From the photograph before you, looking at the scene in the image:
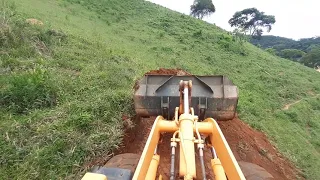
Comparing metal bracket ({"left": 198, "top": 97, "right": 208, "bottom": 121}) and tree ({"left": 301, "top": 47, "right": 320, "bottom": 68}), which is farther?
tree ({"left": 301, "top": 47, "right": 320, "bottom": 68})

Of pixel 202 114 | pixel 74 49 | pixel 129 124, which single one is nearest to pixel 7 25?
pixel 74 49

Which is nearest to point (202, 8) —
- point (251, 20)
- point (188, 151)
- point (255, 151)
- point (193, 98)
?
point (251, 20)

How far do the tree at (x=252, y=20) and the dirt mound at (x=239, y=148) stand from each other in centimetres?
4032

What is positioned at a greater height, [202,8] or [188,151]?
[202,8]

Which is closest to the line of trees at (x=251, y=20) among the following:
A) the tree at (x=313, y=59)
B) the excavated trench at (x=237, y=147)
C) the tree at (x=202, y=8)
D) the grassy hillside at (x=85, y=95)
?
the tree at (x=202, y=8)

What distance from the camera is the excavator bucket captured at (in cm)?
491

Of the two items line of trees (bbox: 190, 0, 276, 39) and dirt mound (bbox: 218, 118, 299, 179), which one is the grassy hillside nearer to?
dirt mound (bbox: 218, 118, 299, 179)

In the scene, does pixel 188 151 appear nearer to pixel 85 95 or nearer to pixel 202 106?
pixel 202 106

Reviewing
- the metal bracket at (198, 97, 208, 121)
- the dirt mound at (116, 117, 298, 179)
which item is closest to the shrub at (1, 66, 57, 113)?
the dirt mound at (116, 117, 298, 179)

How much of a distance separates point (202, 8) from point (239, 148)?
36953 millimetres

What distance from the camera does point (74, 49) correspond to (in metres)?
8.89

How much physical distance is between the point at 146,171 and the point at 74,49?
260 inches

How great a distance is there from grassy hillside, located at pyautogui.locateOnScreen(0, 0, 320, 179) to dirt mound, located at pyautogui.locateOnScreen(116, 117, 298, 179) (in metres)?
0.34

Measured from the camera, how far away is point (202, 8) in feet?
135
